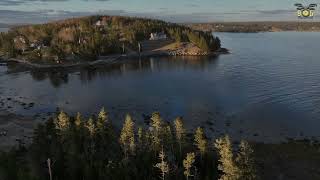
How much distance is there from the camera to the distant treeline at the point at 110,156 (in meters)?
47.8

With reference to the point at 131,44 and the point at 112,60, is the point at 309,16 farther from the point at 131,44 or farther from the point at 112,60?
the point at 131,44

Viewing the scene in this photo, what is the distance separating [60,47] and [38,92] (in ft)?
208

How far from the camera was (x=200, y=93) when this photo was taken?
104m

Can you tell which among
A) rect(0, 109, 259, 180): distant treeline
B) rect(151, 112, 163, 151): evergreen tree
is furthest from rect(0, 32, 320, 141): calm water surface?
rect(151, 112, 163, 151): evergreen tree

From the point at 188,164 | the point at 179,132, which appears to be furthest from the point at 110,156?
the point at 188,164

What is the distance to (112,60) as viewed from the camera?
17125cm

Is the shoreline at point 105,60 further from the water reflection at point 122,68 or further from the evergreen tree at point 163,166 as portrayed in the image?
the evergreen tree at point 163,166

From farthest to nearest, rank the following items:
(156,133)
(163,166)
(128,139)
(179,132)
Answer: (179,132), (128,139), (156,133), (163,166)

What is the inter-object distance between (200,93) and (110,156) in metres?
53.5

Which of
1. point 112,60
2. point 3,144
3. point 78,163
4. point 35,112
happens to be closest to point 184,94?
point 35,112

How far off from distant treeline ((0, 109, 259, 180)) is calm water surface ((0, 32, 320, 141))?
2020 centimetres

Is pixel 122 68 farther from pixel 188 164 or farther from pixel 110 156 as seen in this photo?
pixel 188 164

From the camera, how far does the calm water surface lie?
256 ft

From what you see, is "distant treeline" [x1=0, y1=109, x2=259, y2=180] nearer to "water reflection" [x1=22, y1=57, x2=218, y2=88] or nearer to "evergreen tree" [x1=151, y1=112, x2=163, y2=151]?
"evergreen tree" [x1=151, y1=112, x2=163, y2=151]
